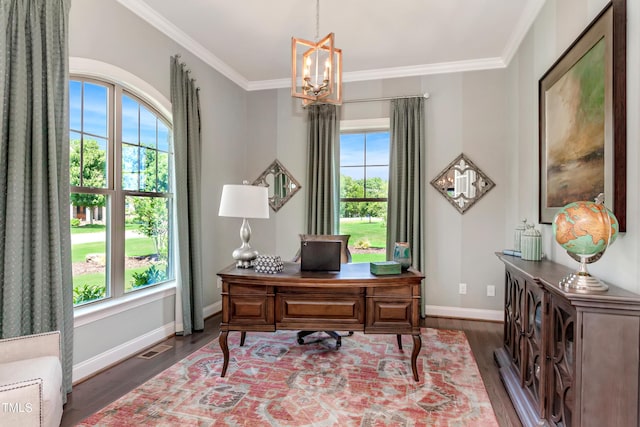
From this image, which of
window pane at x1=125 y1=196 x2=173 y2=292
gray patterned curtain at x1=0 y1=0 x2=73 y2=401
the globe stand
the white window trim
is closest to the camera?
the globe stand

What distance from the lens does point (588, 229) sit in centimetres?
148

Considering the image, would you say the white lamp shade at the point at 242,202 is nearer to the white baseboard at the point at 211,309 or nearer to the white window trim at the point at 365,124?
the white baseboard at the point at 211,309

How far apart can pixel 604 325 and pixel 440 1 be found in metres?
2.72

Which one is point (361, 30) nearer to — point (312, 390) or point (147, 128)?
point (147, 128)

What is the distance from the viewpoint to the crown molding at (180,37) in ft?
9.69

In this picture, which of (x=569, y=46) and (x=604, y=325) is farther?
(x=569, y=46)

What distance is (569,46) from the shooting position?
2236 mm

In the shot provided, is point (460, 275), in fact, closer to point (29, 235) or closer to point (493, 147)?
point (493, 147)

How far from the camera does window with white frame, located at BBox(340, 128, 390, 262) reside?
14.6 feet

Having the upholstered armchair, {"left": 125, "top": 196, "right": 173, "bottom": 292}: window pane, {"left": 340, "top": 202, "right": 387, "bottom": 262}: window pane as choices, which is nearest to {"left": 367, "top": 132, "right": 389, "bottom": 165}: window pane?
{"left": 340, "top": 202, "right": 387, "bottom": 262}: window pane

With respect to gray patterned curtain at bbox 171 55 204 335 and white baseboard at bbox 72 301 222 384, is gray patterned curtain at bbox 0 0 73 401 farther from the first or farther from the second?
gray patterned curtain at bbox 171 55 204 335

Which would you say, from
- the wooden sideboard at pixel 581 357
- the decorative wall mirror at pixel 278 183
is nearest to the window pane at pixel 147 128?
the decorative wall mirror at pixel 278 183

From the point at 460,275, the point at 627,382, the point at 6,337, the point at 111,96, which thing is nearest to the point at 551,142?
the point at 627,382

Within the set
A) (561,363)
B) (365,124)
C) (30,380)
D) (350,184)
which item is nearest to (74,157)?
(30,380)
